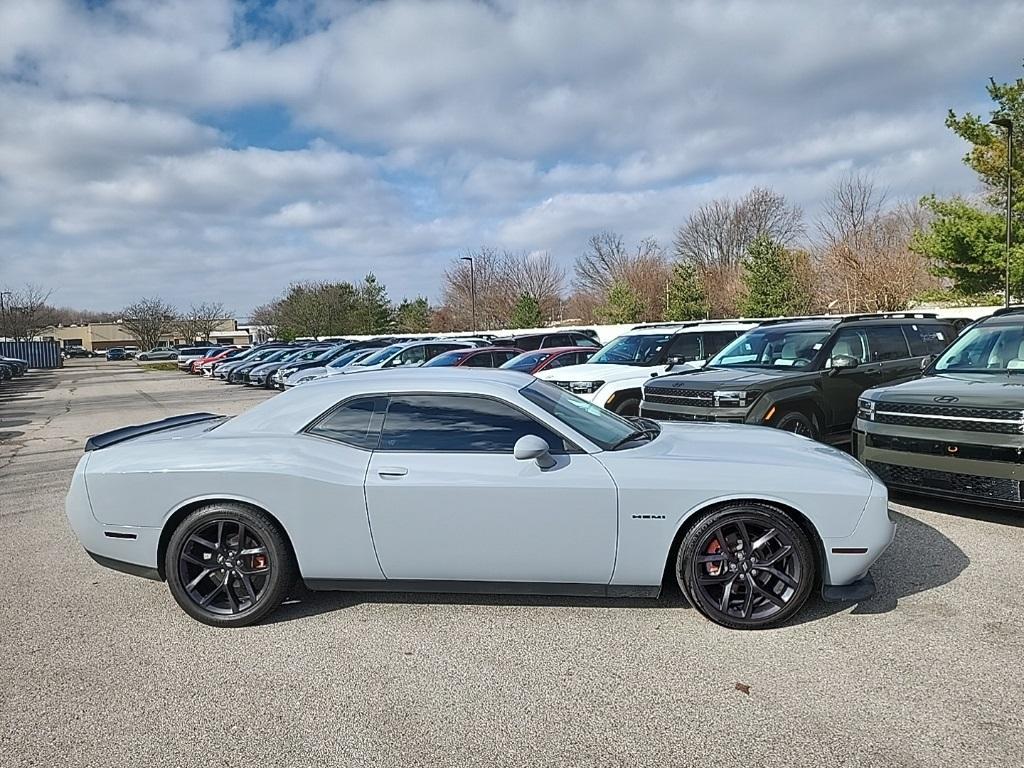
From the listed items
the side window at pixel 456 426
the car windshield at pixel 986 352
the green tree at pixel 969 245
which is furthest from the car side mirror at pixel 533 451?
the green tree at pixel 969 245

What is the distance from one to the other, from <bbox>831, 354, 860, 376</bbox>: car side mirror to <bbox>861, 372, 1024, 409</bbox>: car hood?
1.68 m

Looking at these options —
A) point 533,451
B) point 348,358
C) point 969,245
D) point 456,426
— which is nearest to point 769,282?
point 969,245

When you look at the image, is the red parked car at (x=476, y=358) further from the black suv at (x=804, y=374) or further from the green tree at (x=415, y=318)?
the green tree at (x=415, y=318)

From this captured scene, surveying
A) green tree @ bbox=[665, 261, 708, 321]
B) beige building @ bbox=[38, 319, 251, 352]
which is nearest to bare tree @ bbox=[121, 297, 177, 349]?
beige building @ bbox=[38, 319, 251, 352]

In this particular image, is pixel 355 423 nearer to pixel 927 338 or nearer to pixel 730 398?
pixel 730 398

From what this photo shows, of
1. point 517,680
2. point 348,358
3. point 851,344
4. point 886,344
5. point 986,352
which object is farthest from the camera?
point 348,358

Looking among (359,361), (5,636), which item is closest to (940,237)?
(359,361)

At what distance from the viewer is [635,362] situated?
11.7 m

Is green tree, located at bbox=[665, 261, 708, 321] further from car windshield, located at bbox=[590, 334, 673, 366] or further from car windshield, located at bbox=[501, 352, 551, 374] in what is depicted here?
car windshield, located at bbox=[590, 334, 673, 366]

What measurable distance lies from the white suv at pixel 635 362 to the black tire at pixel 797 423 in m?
2.21

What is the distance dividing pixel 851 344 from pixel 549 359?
253 inches

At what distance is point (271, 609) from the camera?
4195 millimetres

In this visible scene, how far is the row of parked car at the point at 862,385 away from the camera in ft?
18.3

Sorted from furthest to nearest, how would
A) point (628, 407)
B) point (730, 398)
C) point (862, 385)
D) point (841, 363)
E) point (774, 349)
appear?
point (628, 407) < point (774, 349) < point (862, 385) < point (841, 363) < point (730, 398)
